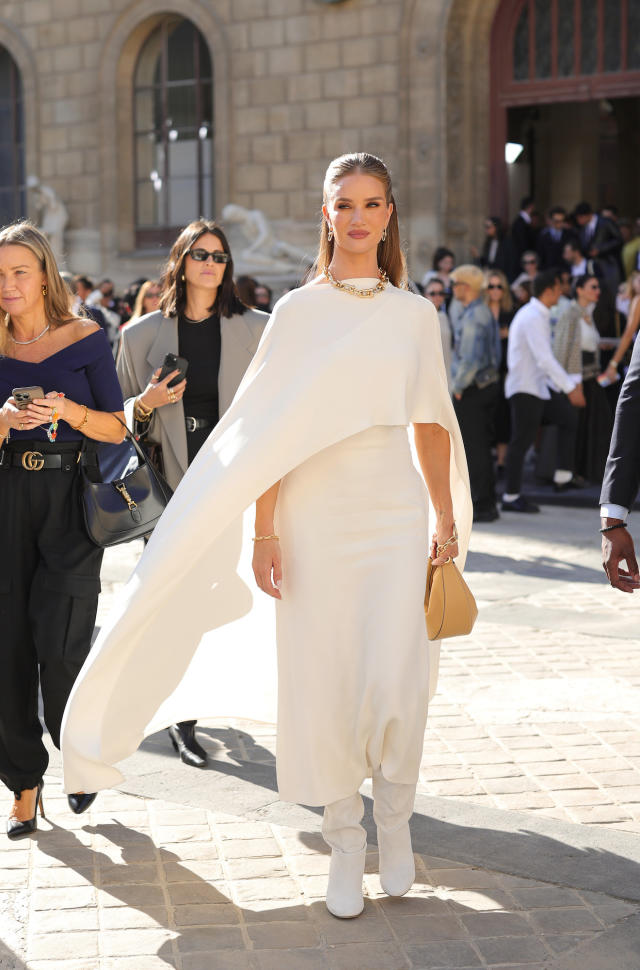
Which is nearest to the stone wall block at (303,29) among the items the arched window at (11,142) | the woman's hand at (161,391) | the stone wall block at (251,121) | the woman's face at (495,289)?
the stone wall block at (251,121)

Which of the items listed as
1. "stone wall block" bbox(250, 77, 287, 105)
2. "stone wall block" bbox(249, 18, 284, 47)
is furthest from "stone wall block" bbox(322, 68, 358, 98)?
"stone wall block" bbox(249, 18, 284, 47)

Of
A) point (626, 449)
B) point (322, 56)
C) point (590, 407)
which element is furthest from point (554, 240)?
point (626, 449)

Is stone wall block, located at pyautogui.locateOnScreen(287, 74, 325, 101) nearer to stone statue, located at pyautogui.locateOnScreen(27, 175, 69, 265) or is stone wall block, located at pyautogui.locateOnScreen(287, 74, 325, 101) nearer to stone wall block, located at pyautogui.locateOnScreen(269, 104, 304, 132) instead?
stone wall block, located at pyautogui.locateOnScreen(269, 104, 304, 132)

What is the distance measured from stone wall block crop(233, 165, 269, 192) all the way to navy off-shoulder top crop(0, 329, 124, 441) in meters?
18.4

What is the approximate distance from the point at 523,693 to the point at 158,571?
2.74 metres

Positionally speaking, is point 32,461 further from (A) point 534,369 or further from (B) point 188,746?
(A) point 534,369

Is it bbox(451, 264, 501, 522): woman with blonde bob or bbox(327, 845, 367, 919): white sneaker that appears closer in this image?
A: bbox(327, 845, 367, 919): white sneaker

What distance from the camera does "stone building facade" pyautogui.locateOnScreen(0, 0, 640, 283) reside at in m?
20.8

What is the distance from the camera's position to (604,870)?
402 centimetres

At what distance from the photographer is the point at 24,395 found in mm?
4180

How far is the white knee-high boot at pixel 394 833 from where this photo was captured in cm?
380

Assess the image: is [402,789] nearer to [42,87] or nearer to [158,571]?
[158,571]

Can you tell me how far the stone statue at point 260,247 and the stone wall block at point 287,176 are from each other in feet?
2.70

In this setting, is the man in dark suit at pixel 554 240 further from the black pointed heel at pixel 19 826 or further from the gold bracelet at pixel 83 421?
the black pointed heel at pixel 19 826
